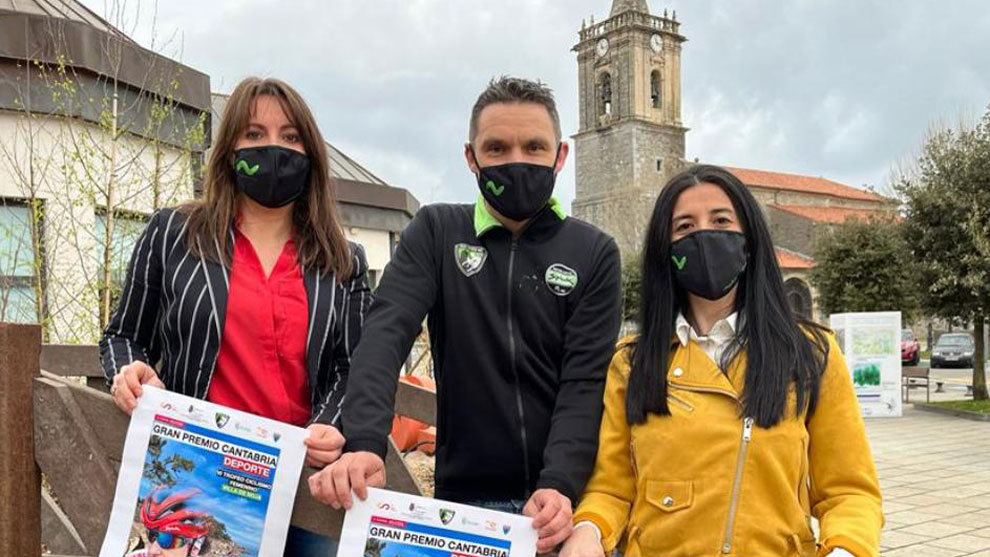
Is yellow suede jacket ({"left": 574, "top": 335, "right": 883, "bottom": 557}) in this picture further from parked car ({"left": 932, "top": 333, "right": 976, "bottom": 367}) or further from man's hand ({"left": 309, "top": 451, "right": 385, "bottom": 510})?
parked car ({"left": 932, "top": 333, "right": 976, "bottom": 367})

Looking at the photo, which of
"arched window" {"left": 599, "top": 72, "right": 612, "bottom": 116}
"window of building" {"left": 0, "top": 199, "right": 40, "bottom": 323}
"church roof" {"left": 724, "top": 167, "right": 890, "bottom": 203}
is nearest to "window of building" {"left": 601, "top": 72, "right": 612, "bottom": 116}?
"arched window" {"left": 599, "top": 72, "right": 612, "bottom": 116}

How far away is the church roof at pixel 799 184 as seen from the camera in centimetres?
6956

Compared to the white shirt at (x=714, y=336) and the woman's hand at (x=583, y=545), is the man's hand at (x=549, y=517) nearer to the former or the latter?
the woman's hand at (x=583, y=545)

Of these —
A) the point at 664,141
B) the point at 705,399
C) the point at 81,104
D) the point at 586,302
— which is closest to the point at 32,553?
the point at 586,302

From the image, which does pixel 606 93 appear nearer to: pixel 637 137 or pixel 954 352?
pixel 637 137

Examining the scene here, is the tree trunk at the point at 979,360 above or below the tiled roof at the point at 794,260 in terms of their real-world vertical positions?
below

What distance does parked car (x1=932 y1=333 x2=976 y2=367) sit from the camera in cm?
3359

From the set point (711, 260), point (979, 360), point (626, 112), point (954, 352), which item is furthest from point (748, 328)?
point (626, 112)

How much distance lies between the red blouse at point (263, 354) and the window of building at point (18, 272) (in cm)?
480

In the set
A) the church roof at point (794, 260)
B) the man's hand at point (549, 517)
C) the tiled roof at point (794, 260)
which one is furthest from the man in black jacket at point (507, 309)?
the tiled roof at point (794, 260)

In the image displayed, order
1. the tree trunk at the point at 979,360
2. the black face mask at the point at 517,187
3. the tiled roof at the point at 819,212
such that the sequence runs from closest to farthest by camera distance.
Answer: the black face mask at the point at 517,187 → the tree trunk at the point at 979,360 → the tiled roof at the point at 819,212

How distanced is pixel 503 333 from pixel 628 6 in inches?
2905

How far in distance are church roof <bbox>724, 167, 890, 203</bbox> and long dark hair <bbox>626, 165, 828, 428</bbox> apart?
225 feet

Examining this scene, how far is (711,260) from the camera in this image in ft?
7.68
